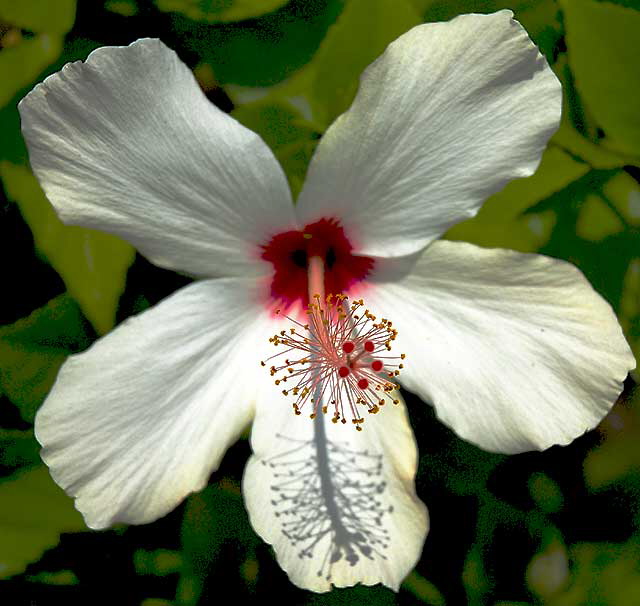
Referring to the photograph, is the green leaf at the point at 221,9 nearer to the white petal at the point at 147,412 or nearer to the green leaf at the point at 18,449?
the white petal at the point at 147,412

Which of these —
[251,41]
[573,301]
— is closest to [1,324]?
[251,41]

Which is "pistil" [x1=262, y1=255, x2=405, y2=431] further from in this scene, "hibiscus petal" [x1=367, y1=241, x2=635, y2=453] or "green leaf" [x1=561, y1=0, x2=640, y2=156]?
"green leaf" [x1=561, y1=0, x2=640, y2=156]

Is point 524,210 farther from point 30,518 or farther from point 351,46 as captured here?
point 30,518

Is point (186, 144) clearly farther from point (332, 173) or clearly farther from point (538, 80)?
point (538, 80)

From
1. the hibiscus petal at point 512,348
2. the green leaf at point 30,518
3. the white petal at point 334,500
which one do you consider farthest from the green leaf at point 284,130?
the green leaf at point 30,518

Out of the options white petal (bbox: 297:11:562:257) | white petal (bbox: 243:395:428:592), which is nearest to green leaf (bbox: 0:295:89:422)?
white petal (bbox: 243:395:428:592)

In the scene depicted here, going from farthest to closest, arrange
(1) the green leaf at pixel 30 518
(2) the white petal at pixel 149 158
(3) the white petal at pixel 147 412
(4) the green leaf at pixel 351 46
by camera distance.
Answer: (1) the green leaf at pixel 30 518 → (4) the green leaf at pixel 351 46 → (3) the white petal at pixel 147 412 → (2) the white petal at pixel 149 158
